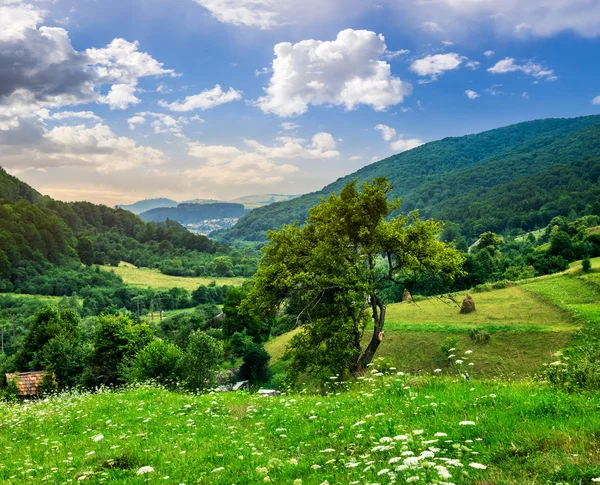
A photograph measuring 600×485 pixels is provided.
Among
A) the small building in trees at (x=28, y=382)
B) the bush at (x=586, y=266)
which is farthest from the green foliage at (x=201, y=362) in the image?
the bush at (x=586, y=266)

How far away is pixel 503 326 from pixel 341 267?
75.2 feet

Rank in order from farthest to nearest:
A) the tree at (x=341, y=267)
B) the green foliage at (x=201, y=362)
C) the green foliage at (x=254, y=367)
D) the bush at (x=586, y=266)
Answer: the green foliage at (x=254, y=367) < the bush at (x=586, y=266) < the green foliage at (x=201, y=362) < the tree at (x=341, y=267)

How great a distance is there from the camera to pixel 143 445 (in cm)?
936

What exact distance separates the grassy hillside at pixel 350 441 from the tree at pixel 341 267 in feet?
48.1

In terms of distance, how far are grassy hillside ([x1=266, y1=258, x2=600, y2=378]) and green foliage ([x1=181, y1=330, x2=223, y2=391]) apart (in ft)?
58.2

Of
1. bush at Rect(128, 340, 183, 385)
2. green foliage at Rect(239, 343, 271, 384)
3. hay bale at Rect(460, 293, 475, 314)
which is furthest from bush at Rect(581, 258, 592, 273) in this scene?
bush at Rect(128, 340, 183, 385)

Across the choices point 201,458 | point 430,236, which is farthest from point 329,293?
point 201,458

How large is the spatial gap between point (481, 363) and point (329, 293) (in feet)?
56.1

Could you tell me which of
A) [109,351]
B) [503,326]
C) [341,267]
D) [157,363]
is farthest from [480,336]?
[109,351]

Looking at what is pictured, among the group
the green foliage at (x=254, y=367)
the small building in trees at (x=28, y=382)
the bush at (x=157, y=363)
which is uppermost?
the bush at (x=157, y=363)

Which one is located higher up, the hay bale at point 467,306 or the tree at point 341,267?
the tree at point 341,267

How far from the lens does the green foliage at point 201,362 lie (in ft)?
117

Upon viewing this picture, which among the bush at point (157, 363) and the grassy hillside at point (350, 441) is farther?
the bush at point (157, 363)

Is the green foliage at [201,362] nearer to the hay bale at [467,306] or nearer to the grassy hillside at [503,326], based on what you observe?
the grassy hillside at [503,326]
